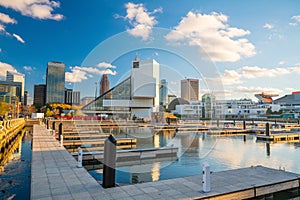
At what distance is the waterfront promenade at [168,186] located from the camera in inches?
159

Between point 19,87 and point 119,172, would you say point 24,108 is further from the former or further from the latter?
point 119,172

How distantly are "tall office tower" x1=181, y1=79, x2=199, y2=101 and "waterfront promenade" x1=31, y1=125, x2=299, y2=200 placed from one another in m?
3.06

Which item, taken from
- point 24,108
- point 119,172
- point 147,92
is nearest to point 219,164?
point 119,172

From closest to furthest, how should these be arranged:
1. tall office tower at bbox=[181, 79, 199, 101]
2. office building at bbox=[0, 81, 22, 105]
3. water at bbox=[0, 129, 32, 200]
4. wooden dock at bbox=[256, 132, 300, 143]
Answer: water at bbox=[0, 129, 32, 200]
tall office tower at bbox=[181, 79, 199, 101]
wooden dock at bbox=[256, 132, 300, 143]
office building at bbox=[0, 81, 22, 105]

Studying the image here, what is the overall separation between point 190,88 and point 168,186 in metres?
4.11

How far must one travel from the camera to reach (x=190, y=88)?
25.8ft

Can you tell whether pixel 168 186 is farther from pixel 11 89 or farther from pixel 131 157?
pixel 11 89

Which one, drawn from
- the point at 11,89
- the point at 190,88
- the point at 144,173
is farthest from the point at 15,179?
the point at 11,89

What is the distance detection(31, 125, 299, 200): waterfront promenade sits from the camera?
4.04 metres

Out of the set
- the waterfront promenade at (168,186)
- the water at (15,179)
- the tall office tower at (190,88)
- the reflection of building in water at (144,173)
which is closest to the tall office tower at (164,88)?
the tall office tower at (190,88)

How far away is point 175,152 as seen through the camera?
398 inches

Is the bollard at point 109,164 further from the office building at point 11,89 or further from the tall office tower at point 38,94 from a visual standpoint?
the tall office tower at point 38,94

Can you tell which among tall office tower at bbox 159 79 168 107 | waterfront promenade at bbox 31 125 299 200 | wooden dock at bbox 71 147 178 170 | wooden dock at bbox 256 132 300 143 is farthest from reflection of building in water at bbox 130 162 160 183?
wooden dock at bbox 256 132 300 143

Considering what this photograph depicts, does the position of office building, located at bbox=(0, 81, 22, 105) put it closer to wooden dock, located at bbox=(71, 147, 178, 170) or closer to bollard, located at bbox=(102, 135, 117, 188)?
wooden dock, located at bbox=(71, 147, 178, 170)
